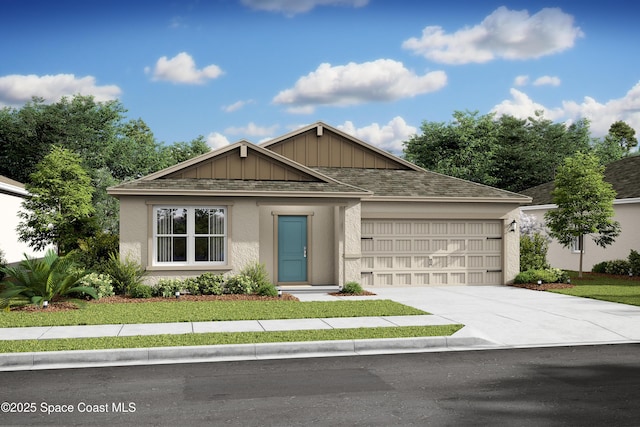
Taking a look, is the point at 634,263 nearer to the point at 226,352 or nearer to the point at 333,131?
the point at 333,131

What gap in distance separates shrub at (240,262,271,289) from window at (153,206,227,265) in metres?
0.76

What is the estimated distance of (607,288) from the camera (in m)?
20.8

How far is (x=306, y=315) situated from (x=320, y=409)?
22.1 ft

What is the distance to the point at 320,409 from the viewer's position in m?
7.32

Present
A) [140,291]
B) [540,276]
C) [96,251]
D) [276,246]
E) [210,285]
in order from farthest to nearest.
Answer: [540,276] → [276,246] → [96,251] → [210,285] → [140,291]

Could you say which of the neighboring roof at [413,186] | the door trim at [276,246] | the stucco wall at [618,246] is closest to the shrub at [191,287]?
the door trim at [276,246]

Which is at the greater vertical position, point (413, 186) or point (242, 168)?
point (242, 168)

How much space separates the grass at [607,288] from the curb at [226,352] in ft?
27.6

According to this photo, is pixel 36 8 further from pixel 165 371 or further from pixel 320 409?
pixel 320 409

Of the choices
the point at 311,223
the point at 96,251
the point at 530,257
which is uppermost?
the point at 311,223

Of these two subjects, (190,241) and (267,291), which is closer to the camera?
(267,291)

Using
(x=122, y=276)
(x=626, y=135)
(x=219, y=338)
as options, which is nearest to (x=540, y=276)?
(x=122, y=276)

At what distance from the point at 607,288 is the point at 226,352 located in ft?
49.5

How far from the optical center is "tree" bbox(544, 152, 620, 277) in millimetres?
23672
